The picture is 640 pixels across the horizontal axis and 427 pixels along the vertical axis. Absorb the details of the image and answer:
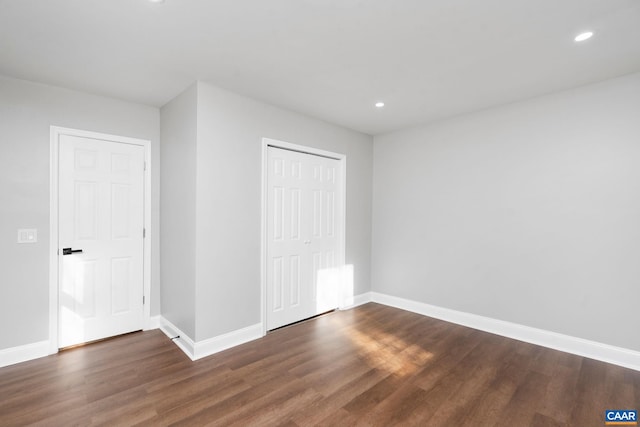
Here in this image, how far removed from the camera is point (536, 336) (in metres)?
3.04

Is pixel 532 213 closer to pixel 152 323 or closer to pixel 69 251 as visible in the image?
pixel 152 323

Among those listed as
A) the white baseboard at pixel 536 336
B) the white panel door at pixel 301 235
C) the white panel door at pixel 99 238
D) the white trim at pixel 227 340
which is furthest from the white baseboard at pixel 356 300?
the white panel door at pixel 99 238

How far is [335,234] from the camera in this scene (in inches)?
163

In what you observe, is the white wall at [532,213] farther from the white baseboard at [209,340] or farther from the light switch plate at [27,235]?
the light switch plate at [27,235]

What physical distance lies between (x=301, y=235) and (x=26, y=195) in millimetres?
2666

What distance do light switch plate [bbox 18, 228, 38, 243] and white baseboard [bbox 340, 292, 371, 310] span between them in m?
3.42

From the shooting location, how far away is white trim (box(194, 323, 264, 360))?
2.74m

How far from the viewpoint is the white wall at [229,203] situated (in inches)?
Answer: 109

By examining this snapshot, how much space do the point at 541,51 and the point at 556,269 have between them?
80.5 inches

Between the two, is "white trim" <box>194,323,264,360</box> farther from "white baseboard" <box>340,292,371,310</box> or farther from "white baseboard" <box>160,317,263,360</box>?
"white baseboard" <box>340,292,371,310</box>

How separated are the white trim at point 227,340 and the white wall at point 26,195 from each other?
1.46 m

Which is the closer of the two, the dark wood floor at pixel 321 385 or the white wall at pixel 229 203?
the dark wood floor at pixel 321 385

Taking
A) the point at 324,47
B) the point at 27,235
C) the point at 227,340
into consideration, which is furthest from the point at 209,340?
the point at 324,47

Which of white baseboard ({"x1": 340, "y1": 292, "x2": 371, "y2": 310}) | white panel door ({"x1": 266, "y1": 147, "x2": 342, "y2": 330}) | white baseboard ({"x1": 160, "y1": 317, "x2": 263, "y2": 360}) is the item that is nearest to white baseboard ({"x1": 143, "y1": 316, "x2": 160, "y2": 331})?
white baseboard ({"x1": 160, "y1": 317, "x2": 263, "y2": 360})
